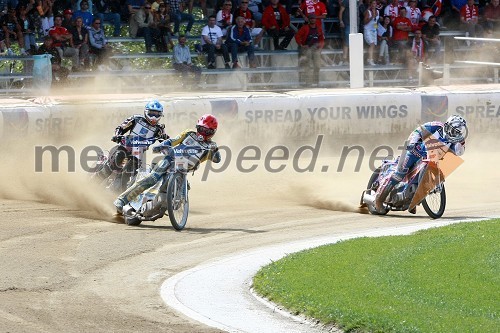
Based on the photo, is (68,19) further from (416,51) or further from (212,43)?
(416,51)

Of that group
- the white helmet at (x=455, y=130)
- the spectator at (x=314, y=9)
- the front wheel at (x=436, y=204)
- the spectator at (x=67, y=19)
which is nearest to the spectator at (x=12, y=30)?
the spectator at (x=67, y=19)

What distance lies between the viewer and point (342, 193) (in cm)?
1778

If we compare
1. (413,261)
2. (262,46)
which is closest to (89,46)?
(262,46)

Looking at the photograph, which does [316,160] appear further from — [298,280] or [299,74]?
[298,280]

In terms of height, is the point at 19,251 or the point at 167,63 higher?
the point at 167,63

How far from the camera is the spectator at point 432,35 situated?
92.0 ft

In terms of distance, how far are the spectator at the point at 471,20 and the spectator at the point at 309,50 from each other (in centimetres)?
522

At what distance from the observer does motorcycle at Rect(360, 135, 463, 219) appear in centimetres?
1500

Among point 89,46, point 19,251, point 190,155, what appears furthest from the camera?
point 89,46

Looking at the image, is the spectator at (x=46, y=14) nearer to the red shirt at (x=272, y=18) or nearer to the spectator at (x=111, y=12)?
the spectator at (x=111, y=12)

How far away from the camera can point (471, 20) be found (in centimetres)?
2880

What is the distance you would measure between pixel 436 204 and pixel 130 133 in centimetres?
493

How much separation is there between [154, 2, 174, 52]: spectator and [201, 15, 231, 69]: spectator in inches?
34.0

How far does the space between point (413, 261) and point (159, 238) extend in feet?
12.0
